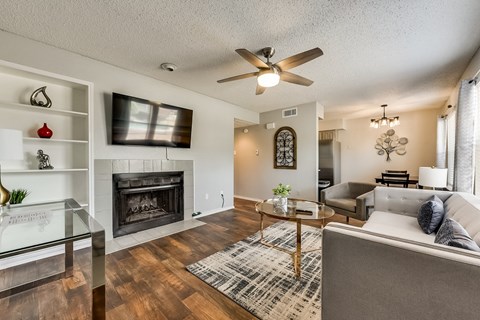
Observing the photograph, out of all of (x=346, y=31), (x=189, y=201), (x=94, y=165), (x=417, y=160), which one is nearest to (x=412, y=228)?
(x=346, y=31)

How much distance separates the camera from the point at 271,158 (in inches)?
210

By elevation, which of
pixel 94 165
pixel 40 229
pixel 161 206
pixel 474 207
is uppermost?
pixel 94 165

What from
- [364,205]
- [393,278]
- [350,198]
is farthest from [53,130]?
[350,198]

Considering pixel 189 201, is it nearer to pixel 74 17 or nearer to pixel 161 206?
pixel 161 206

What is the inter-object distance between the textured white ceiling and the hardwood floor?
8.22 feet

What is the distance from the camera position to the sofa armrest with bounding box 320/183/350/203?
3654 millimetres

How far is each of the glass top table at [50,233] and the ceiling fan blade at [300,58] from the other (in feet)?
7.12

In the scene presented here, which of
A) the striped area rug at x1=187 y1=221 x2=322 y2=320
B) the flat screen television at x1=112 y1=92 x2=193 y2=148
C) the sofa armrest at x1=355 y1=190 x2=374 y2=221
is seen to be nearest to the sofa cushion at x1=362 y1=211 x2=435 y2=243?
the sofa armrest at x1=355 y1=190 x2=374 y2=221

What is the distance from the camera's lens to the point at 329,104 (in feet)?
15.3

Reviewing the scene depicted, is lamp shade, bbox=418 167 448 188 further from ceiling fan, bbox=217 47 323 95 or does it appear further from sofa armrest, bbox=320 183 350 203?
ceiling fan, bbox=217 47 323 95

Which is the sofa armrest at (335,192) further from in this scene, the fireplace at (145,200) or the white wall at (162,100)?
the fireplace at (145,200)

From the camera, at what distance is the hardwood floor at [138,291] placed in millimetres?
1507

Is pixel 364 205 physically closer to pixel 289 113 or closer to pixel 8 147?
pixel 289 113

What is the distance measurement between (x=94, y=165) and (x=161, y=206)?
1294 millimetres
